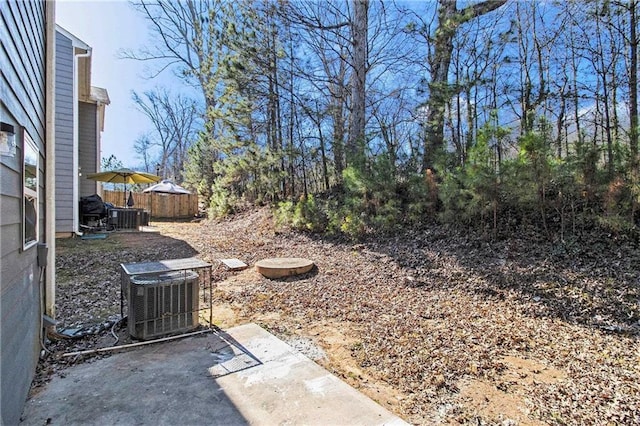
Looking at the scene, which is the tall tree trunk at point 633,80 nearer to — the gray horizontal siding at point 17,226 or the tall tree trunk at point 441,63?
the tall tree trunk at point 441,63

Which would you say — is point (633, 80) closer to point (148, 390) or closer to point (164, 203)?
point (148, 390)

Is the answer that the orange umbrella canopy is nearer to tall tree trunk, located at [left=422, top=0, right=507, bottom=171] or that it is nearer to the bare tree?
tall tree trunk, located at [left=422, top=0, right=507, bottom=171]

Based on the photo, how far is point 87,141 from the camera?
10227 millimetres

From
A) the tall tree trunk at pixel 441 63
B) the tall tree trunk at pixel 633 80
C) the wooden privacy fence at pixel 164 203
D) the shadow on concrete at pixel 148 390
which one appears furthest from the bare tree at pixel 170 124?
the tall tree trunk at pixel 633 80

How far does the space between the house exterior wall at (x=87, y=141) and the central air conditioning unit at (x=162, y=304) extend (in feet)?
30.2

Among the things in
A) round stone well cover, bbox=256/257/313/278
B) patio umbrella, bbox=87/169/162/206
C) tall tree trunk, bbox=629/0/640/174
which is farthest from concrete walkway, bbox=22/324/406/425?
patio umbrella, bbox=87/169/162/206

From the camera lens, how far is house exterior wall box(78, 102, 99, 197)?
10.1 m

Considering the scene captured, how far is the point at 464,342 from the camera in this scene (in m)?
2.83

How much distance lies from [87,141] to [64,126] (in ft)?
9.62

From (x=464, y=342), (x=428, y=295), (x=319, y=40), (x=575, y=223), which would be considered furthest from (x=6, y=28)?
(x=319, y=40)

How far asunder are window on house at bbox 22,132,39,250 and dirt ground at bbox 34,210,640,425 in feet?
3.22

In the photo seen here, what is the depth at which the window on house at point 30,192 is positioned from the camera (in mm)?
2109

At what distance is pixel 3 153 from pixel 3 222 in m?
0.33

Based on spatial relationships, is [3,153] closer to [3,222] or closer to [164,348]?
[3,222]
